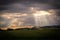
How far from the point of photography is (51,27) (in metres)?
1.09

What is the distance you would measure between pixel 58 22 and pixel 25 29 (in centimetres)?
31

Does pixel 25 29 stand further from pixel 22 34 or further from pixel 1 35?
pixel 1 35

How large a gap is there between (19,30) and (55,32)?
0.33m

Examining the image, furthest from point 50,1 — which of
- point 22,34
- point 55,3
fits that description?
point 22,34

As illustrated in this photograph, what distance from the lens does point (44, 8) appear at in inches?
49.4

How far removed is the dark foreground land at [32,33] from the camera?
1089 mm

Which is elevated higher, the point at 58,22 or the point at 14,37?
the point at 58,22

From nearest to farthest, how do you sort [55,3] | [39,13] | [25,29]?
[25,29]
[39,13]
[55,3]

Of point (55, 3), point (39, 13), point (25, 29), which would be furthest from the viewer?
point (55, 3)

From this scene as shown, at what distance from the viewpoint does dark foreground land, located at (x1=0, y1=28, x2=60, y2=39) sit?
3.57 feet

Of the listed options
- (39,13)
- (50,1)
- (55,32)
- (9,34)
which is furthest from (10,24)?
(50,1)

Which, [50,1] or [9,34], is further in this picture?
[50,1]

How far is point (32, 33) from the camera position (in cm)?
112

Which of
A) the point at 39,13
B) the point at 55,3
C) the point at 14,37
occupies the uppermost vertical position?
the point at 55,3
